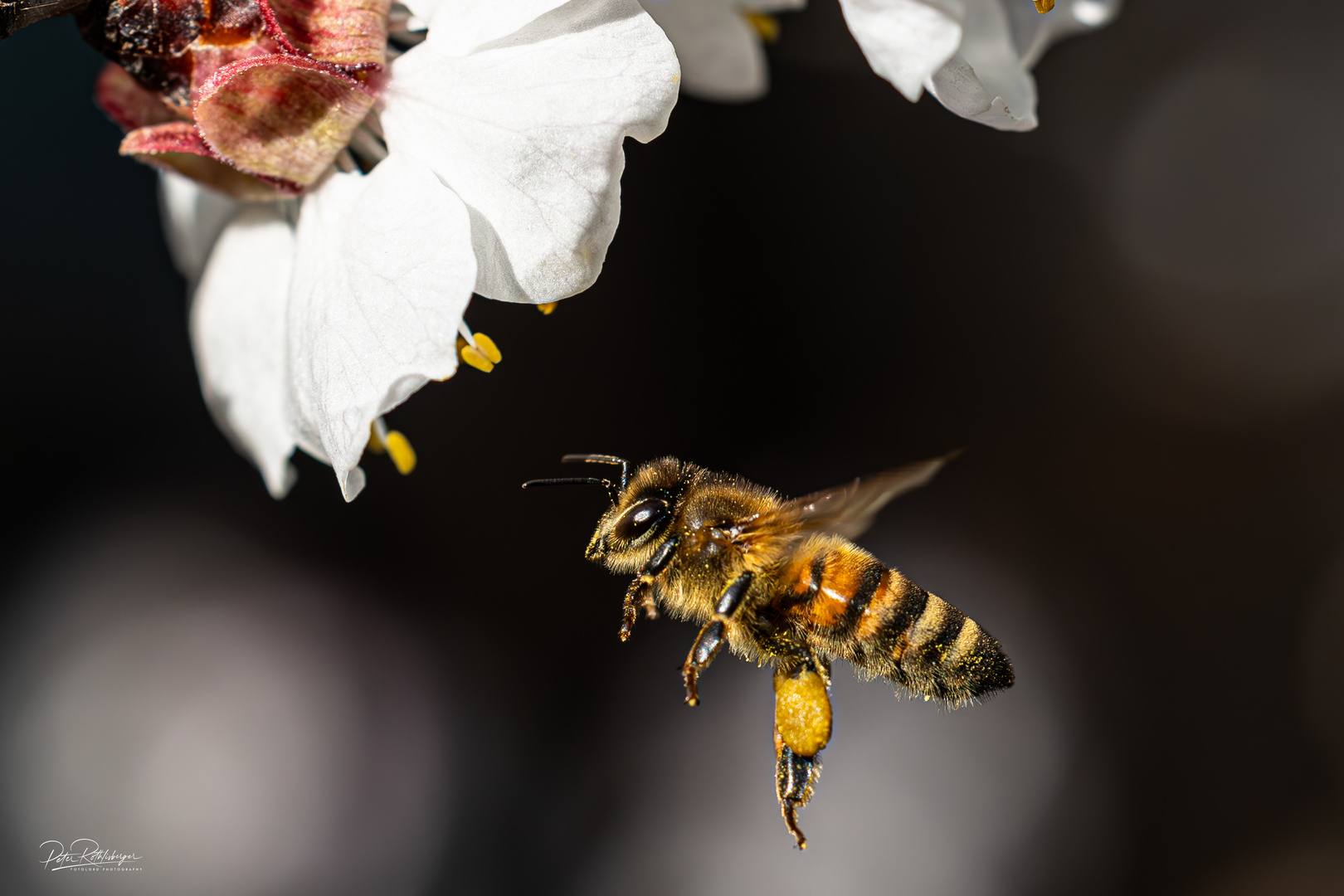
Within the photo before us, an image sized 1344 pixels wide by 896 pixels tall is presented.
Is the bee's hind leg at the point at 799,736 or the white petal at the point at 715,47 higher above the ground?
the white petal at the point at 715,47

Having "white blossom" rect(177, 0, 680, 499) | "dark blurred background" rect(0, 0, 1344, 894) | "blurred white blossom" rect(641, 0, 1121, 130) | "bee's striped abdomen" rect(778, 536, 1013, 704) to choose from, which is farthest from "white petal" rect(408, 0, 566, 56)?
"dark blurred background" rect(0, 0, 1344, 894)

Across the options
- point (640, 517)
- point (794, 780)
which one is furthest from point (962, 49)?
point (794, 780)

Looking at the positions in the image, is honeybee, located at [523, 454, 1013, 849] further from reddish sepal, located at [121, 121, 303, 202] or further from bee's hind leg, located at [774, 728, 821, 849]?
reddish sepal, located at [121, 121, 303, 202]

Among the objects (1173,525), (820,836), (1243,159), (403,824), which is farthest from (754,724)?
(1243,159)

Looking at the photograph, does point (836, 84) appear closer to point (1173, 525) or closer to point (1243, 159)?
point (1243, 159)

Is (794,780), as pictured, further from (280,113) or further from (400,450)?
(280,113)

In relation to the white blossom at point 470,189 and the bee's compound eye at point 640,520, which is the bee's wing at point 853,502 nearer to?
the bee's compound eye at point 640,520

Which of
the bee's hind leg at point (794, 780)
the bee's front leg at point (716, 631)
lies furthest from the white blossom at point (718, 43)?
the bee's hind leg at point (794, 780)
